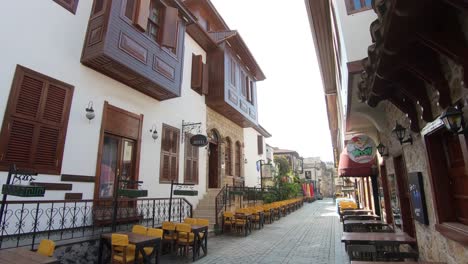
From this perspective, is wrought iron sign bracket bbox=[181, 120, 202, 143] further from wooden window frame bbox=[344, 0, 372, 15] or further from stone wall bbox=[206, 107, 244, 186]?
wooden window frame bbox=[344, 0, 372, 15]

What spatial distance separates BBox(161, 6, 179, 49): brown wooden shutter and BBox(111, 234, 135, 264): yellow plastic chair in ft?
21.2

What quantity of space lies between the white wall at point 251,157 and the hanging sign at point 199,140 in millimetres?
8039

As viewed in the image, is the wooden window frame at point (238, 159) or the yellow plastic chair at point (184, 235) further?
the wooden window frame at point (238, 159)

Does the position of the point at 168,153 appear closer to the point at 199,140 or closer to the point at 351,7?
the point at 199,140

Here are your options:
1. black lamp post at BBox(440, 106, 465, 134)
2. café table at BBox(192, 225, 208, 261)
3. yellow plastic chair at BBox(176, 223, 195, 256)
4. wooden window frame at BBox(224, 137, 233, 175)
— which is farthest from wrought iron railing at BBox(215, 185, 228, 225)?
black lamp post at BBox(440, 106, 465, 134)

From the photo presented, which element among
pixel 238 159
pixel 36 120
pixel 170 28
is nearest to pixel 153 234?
pixel 36 120

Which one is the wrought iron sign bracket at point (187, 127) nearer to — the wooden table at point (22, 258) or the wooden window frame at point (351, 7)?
the wooden table at point (22, 258)

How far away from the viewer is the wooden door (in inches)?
131

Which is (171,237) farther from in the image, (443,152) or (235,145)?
(235,145)

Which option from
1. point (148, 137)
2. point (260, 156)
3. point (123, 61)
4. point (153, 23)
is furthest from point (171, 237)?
point (260, 156)

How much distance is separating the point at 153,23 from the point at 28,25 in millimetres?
3756

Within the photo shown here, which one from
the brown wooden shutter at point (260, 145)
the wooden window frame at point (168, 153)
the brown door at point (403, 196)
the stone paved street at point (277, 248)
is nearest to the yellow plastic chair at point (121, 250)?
the stone paved street at point (277, 248)

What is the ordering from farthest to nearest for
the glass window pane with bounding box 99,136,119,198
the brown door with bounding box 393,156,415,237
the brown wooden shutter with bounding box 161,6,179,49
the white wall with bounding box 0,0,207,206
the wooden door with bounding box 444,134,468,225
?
the brown wooden shutter with bounding box 161,6,179,49 → the glass window pane with bounding box 99,136,119,198 → the brown door with bounding box 393,156,415,237 → the white wall with bounding box 0,0,207,206 → the wooden door with bounding box 444,134,468,225

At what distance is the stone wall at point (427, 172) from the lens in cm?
306
